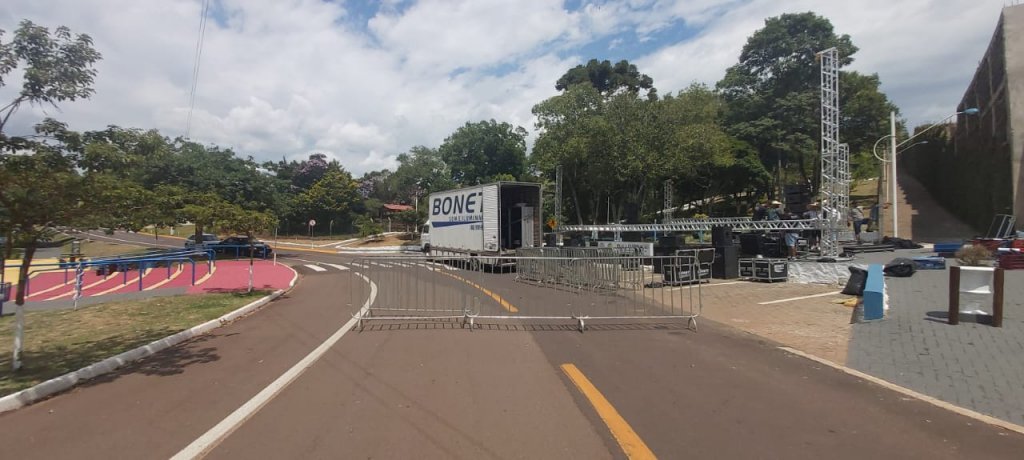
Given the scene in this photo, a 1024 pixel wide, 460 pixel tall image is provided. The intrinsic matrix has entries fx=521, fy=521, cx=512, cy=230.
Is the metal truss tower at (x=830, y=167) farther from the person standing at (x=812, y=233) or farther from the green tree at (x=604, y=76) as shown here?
the green tree at (x=604, y=76)

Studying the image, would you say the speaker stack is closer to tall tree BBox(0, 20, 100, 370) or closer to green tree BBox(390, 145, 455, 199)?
tall tree BBox(0, 20, 100, 370)

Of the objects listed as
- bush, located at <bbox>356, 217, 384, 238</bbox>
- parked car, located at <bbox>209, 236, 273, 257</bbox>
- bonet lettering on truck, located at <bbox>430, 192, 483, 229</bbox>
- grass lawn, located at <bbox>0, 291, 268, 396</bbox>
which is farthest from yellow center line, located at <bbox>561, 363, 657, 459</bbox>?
bush, located at <bbox>356, 217, 384, 238</bbox>

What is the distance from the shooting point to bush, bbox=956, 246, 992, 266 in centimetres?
1497

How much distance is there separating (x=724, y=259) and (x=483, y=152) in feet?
109

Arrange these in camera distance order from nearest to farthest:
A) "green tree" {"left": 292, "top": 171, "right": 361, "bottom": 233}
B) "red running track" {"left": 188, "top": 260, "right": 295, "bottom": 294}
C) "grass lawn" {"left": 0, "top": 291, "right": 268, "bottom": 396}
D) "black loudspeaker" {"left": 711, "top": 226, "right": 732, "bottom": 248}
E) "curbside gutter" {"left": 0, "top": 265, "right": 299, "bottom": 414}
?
"curbside gutter" {"left": 0, "top": 265, "right": 299, "bottom": 414} → "grass lawn" {"left": 0, "top": 291, "right": 268, "bottom": 396} → "red running track" {"left": 188, "top": 260, "right": 295, "bottom": 294} → "black loudspeaker" {"left": 711, "top": 226, "right": 732, "bottom": 248} → "green tree" {"left": 292, "top": 171, "right": 361, "bottom": 233}

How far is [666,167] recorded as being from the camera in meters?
31.8

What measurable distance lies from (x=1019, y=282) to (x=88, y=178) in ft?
55.2

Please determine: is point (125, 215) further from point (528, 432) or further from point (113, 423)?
point (528, 432)

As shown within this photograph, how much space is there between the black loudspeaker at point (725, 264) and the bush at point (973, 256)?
6190 millimetres

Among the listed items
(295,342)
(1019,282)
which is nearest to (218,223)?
(295,342)

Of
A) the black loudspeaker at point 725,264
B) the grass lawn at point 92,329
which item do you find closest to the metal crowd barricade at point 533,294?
the black loudspeaker at point 725,264

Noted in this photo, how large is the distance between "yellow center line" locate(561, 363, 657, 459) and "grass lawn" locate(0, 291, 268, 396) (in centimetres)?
590

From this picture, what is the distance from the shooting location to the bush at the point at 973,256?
1497cm

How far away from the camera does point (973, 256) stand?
15.0 meters
